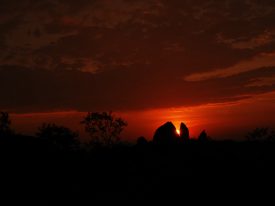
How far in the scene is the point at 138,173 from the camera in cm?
3322

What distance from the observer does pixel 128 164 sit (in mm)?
36938

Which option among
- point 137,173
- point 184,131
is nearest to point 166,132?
point 184,131

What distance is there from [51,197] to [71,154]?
49.8 ft

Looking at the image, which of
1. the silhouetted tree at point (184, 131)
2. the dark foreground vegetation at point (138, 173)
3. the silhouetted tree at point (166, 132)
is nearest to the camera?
the dark foreground vegetation at point (138, 173)

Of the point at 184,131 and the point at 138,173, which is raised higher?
the point at 184,131

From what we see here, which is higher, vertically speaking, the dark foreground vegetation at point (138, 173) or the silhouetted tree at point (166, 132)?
the silhouetted tree at point (166, 132)

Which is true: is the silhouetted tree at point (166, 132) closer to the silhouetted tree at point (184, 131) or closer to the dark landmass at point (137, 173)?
the silhouetted tree at point (184, 131)

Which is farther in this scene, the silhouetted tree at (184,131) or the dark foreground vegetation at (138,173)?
the silhouetted tree at (184,131)

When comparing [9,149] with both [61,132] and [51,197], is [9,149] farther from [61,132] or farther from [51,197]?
[61,132]

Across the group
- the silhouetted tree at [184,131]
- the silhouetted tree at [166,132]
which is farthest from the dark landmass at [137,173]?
the silhouetted tree at [184,131]

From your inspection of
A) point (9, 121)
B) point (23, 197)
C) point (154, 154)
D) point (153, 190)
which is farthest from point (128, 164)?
point (9, 121)

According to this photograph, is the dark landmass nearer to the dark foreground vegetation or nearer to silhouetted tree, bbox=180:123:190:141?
the dark foreground vegetation

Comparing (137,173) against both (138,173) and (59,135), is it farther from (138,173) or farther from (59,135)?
(59,135)

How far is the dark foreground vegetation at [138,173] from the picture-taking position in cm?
2764
